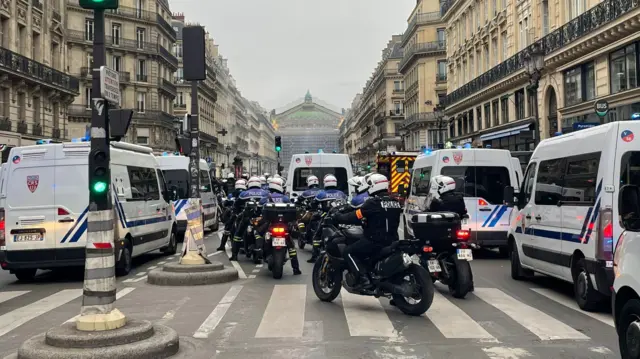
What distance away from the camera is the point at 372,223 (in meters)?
8.23

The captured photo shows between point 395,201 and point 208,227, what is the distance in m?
15.5

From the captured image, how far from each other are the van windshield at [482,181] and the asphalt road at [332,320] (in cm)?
349

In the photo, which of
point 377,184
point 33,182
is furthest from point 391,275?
point 33,182

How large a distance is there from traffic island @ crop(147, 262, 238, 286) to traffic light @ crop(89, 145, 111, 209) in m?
4.49

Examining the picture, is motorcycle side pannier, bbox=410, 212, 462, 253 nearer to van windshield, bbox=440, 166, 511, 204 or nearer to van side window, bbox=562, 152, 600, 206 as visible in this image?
van side window, bbox=562, 152, 600, 206

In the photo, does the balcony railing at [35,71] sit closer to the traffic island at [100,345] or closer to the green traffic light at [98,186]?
the green traffic light at [98,186]

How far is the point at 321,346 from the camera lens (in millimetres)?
6496

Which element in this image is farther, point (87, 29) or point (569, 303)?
point (87, 29)

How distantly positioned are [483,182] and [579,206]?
590 cm

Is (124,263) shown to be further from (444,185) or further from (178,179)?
(178,179)

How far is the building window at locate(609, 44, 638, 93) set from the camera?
21062 mm

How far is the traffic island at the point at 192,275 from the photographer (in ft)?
34.6

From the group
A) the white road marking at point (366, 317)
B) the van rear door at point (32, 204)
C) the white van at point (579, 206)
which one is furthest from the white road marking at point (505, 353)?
the van rear door at point (32, 204)

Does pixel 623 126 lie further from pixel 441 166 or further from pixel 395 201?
pixel 441 166
